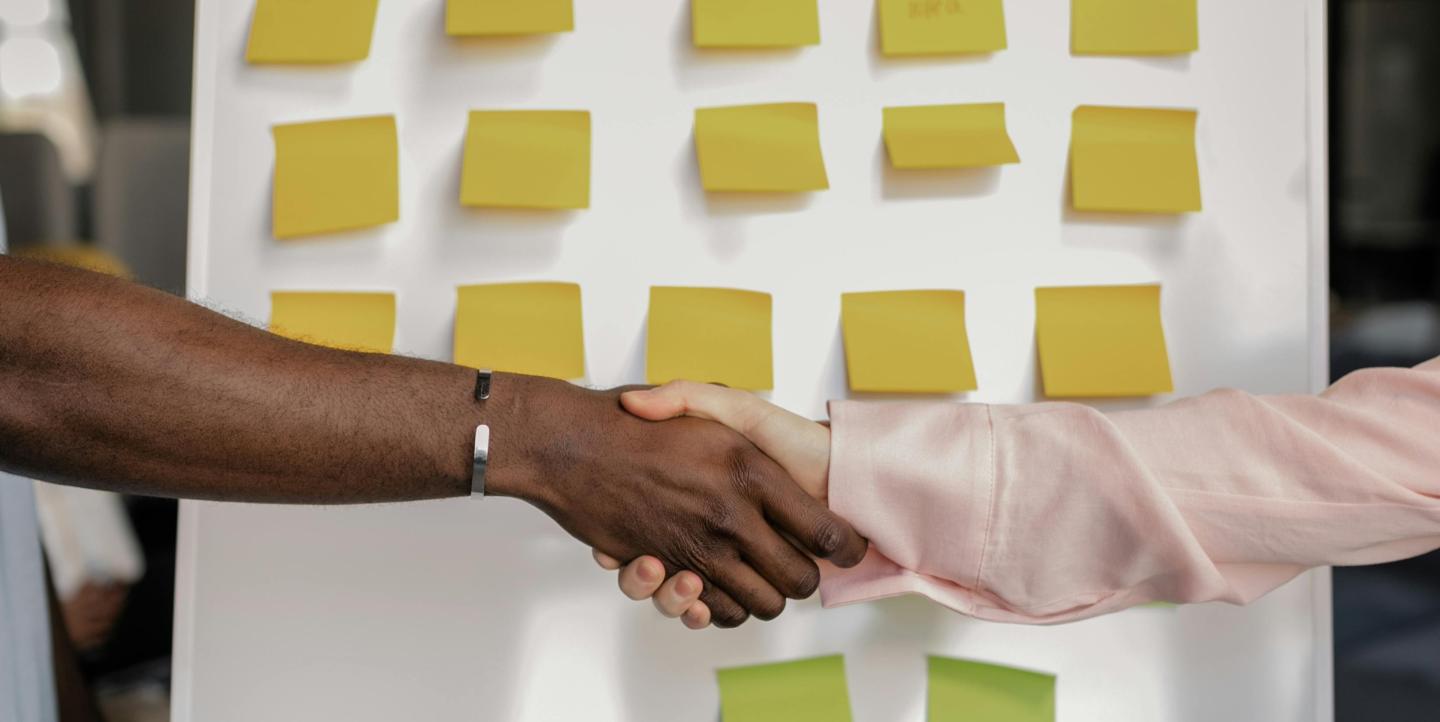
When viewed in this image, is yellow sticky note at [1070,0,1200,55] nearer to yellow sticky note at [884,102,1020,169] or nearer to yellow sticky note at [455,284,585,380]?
yellow sticky note at [884,102,1020,169]

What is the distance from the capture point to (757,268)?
2.87 ft

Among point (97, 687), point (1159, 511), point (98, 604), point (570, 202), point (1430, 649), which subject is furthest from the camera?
point (98, 604)

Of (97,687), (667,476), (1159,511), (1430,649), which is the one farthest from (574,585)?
(97,687)

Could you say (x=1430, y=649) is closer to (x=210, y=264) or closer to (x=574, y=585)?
(x=574, y=585)

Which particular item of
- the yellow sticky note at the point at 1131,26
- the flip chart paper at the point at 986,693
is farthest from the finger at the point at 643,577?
the yellow sticky note at the point at 1131,26

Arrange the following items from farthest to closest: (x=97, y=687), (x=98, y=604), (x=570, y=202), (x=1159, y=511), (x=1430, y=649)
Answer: (x=98, y=604)
(x=97, y=687)
(x=1430, y=649)
(x=570, y=202)
(x=1159, y=511)

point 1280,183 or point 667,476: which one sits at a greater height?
point 1280,183

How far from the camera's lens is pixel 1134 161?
0.89m

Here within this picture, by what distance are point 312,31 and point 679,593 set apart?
1.70ft

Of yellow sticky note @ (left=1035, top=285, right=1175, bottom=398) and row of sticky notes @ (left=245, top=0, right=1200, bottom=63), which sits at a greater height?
row of sticky notes @ (left=245, top=0, right=1200, bottom=63)

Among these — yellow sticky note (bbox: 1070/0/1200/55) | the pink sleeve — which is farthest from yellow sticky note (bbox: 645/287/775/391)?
yellow sticky note (bbox: 1070/0/1200/55)

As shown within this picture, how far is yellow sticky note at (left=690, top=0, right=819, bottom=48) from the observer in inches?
34.1

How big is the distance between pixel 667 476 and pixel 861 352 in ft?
0.63

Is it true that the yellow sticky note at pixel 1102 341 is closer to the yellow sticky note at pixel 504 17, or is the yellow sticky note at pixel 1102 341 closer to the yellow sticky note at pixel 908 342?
the yellow sticky note at pixel 908 342
